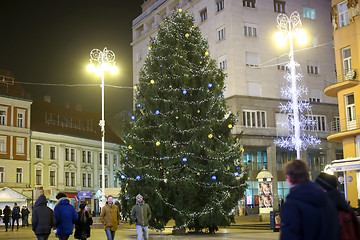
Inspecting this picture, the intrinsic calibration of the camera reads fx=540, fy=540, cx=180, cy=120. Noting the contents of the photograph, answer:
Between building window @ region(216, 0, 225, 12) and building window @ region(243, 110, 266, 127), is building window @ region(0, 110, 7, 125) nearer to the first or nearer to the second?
building window @ region(216, 0, 225, 12)

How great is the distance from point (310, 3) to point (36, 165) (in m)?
35.9

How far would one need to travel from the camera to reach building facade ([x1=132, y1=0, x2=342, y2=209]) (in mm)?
52969

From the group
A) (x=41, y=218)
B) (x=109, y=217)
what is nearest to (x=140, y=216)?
(x=109, y=217)

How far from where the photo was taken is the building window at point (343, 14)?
36125mm

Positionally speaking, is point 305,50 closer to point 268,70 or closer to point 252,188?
point 268,70

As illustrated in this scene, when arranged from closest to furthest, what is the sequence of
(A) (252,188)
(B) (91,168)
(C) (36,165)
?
(A) (252,188) < (C) (36,165) < (B) (91,168)

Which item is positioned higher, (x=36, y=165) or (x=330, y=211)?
(x=36, y=165)

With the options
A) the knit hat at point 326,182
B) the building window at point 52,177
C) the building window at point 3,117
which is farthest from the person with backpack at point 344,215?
the building window at point 52,177

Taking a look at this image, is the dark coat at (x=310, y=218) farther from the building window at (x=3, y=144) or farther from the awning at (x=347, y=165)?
the building window at (x=3, y=144)

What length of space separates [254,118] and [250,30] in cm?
921

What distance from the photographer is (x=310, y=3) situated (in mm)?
60250

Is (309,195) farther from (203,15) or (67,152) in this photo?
(67,152)

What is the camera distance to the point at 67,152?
221 ft

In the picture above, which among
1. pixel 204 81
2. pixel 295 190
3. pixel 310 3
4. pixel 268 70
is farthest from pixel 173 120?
pixel 310 3
